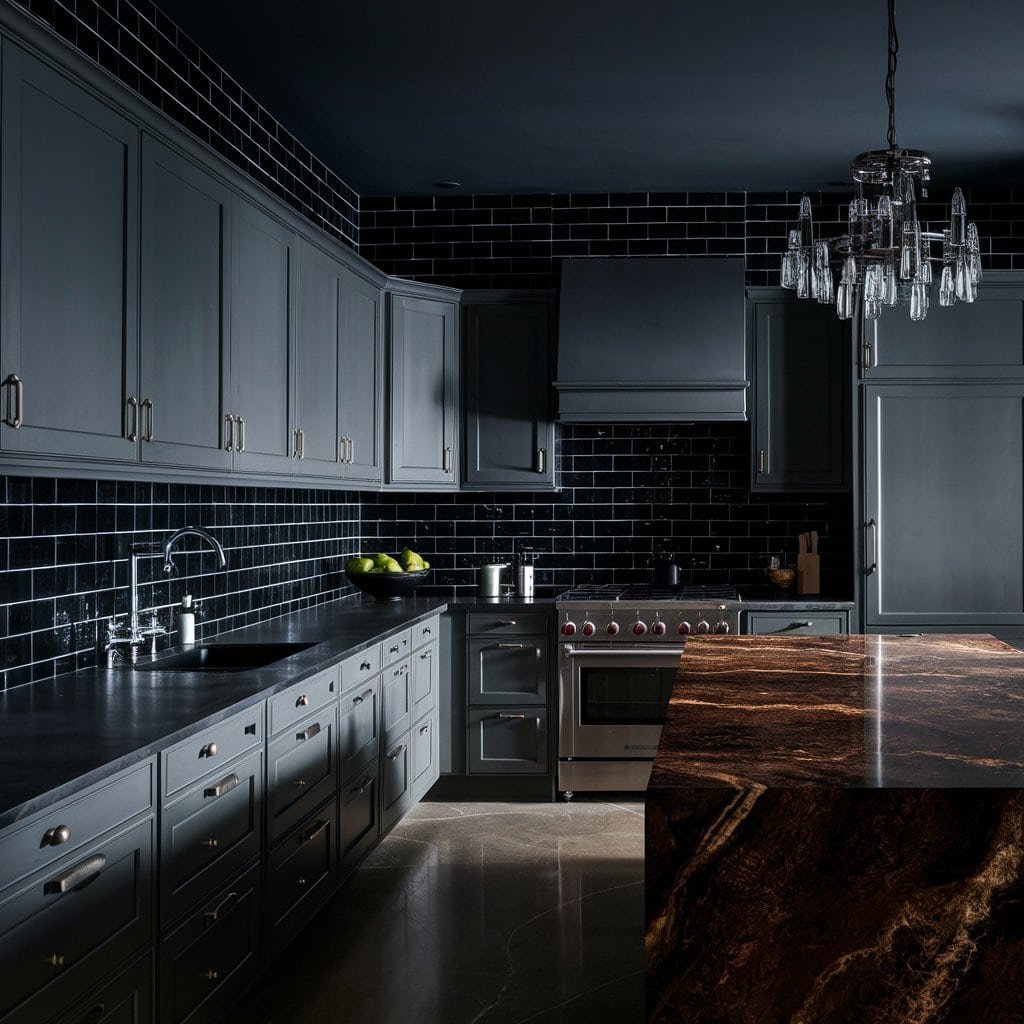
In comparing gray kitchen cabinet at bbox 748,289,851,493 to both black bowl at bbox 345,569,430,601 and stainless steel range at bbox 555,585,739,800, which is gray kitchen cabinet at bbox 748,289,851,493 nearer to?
stainless steel range at bbox 555,585,739,800

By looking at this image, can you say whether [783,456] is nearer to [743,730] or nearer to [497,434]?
[497,434]

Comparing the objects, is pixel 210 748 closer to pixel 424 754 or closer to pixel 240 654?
pixel 240 654

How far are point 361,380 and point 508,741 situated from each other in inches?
68.5

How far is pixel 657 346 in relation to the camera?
552 cm

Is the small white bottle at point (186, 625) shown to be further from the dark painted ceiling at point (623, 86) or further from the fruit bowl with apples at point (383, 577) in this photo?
the dark painted ceiling at point (623, 86)

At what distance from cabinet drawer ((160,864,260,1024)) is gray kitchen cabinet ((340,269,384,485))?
6.86ft

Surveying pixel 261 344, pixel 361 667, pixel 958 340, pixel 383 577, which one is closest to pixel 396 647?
pixel 361 667

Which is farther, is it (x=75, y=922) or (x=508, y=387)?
(x=508, y=387)

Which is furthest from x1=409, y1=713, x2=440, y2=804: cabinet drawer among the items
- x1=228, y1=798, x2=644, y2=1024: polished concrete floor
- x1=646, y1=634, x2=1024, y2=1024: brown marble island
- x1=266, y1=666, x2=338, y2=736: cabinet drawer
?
x1=646, y1=634, x2=1024, y2=1024: brown marble island

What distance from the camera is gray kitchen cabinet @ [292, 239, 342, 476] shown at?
421 centimetres

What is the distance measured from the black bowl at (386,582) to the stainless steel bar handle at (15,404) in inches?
122

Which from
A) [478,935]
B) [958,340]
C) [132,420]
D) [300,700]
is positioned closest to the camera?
[132,420]

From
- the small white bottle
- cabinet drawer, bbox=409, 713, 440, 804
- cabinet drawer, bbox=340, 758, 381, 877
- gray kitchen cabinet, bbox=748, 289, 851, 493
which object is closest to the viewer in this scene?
the small white bottle

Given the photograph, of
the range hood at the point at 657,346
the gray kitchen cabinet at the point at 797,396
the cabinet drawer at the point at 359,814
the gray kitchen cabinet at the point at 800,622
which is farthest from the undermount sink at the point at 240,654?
the gray kitchen cabinet at the point at 797,396
